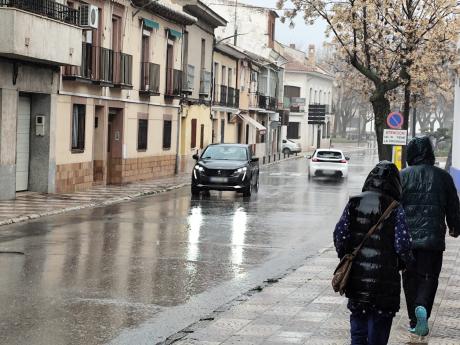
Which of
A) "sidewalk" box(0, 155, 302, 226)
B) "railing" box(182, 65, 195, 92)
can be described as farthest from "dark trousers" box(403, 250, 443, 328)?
"railing" box(182, 65, 195, 92)

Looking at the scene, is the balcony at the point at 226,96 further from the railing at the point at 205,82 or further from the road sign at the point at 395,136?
the road sign at the point at 395,136

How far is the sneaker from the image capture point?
7.62 meters

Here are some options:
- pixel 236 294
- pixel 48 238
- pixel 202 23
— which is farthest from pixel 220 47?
pixel 236 294

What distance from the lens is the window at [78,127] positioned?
25.6 m

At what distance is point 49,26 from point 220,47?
87.1 feet

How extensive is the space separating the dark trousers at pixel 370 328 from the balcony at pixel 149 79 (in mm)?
26043

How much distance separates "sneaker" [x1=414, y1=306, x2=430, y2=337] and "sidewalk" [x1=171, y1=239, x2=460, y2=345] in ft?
0.31

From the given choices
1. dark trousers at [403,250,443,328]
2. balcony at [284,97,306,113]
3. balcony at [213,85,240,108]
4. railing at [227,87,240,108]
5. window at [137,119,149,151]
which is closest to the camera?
dark trousers at [403,250,443,328]

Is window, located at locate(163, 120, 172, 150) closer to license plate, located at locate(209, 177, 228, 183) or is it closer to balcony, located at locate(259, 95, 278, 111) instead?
license plate, located at locate(209, 177, 228, 183)

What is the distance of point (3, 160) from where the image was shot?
20.9 m

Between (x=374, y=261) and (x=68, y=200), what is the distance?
17.1 meters

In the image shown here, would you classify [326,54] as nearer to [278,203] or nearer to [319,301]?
[278,203]

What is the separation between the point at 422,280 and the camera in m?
7.83

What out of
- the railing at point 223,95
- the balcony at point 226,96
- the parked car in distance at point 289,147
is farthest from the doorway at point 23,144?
the parked car in distance at point 289,147
